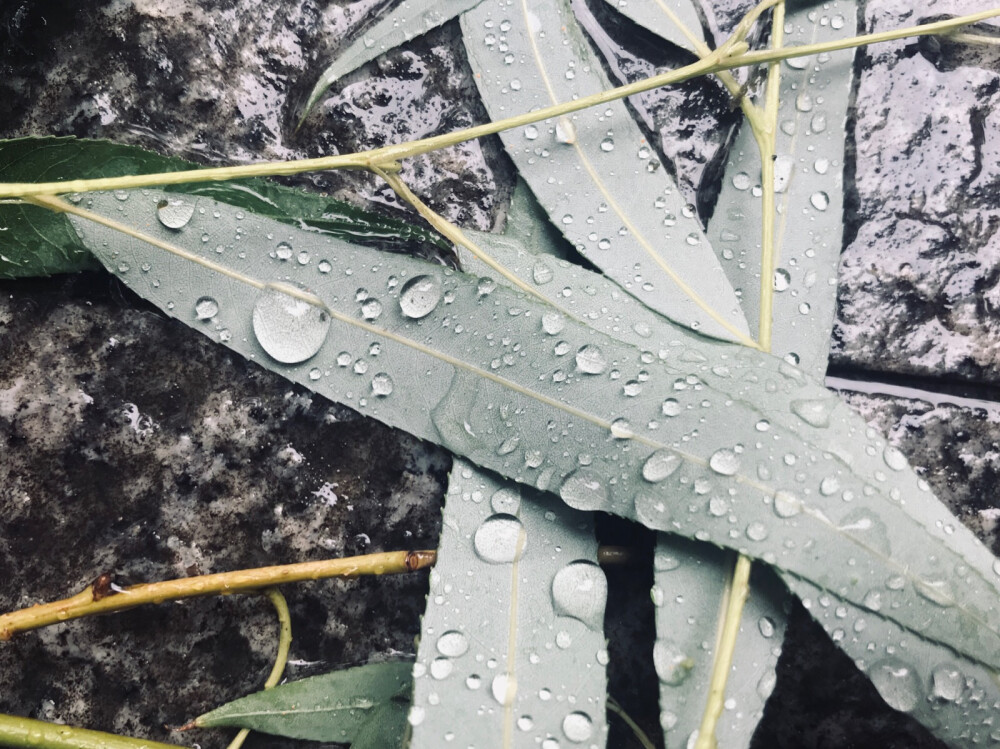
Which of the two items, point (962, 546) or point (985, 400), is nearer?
point (962, 546)

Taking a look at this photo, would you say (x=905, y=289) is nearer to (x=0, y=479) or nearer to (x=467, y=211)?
(x=467, y=211)

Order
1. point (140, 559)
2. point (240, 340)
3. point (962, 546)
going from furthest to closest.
→ 1. point (140, 559)
2. point (240, 340)
3. point (962, 546)

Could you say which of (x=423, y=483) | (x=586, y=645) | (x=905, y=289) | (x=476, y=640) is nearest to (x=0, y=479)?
(x=423, y=483)

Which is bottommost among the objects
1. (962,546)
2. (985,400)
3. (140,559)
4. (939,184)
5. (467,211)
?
(140,559)

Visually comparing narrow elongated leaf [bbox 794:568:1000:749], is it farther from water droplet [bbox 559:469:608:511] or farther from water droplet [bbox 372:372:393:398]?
water droplet [bbox 372:372:393:398]

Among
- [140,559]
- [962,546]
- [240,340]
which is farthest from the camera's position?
[140,559]

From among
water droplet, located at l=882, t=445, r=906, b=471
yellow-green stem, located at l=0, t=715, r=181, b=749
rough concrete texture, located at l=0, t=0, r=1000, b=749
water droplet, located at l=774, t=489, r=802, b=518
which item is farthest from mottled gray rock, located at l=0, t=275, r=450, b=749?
water droplet, located at l=882, t=445, r=906, b=471

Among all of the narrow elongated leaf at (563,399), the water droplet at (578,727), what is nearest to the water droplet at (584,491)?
the narrow elongated leaf at (563,399)
